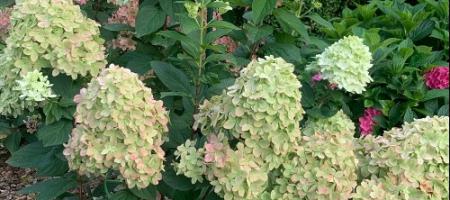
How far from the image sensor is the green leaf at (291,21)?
245 cm

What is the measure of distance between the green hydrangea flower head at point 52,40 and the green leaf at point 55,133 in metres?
0.18

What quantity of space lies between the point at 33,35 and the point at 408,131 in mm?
1162

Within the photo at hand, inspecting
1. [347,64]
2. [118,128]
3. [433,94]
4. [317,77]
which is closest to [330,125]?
[317,77]

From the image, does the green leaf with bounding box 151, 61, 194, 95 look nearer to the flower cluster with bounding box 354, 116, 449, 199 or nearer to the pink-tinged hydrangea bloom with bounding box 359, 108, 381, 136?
the flower cluster with bounding box 354, 116, 449, 199

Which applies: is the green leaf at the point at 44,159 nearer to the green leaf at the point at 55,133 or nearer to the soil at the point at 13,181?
the green leaf at the point at 55,133

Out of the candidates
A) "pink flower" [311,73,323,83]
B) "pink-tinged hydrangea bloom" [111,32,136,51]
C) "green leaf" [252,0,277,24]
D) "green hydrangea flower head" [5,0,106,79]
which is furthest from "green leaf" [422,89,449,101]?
"green hydrangea flower head" [5,0,106,79]

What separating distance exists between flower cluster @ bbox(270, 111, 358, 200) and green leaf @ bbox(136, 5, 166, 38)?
0.72 metres

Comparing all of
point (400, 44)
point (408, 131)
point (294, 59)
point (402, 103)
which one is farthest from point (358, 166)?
point (400, 44)

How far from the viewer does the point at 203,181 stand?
215 centimetres

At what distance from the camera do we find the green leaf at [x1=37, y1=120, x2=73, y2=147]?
2.23m

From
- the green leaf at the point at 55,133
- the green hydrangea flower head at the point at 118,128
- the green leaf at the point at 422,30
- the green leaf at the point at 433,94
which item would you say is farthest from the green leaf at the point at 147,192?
the green leaf at the point at 422,30

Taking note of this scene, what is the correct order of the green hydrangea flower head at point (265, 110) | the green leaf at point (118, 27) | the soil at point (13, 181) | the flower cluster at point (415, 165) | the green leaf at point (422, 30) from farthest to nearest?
the green leaf at point (422, 30) < the soil at point (13, 181) < the green leaf at point (118, 27) < the flower cluster at point (415, 165) < the green hydrangea flower head at point (265, 110)

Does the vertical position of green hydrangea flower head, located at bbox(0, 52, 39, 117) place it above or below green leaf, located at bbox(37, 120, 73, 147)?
above

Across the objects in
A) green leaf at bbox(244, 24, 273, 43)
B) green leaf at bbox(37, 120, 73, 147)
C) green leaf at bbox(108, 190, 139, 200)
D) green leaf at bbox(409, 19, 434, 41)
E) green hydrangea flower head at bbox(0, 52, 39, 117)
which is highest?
green leaf at bbox(244, 24, 273, 43)
